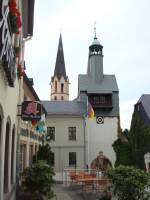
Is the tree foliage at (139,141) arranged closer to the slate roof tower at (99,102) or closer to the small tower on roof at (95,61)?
the slate roof tower at (99,102)

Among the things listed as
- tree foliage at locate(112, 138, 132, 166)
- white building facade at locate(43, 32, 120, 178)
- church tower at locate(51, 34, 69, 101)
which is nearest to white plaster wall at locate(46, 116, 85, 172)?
white building facade at locate(43, 32, 120, 178)

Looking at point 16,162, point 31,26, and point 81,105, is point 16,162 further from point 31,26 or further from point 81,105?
point 81,105

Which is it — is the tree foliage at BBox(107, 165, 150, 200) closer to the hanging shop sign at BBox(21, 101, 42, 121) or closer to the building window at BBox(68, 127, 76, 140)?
the hanging shop sign at BBox(21, 101, 42, 121)

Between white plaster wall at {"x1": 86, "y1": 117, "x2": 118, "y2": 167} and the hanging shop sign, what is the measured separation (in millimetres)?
29413

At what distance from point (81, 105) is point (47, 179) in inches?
1268

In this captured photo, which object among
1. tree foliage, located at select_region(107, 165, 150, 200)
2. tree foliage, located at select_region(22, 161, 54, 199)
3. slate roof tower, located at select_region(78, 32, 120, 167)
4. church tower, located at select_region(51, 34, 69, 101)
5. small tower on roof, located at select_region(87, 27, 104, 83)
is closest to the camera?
tree foliage, located at select_region(107, 165, 150, 200)

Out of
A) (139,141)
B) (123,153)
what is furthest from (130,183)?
(123,153)

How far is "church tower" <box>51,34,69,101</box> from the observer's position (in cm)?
7806

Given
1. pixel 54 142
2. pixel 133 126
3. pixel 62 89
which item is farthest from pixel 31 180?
pixel 62 89

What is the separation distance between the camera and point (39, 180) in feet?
39.1

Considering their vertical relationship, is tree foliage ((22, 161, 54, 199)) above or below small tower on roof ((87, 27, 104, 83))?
below

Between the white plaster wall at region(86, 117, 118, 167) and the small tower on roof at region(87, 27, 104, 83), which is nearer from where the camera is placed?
the white plaster wall at region(86, 117, 118, 167)

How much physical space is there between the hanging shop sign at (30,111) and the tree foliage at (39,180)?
1.66 metres

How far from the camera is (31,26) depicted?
1661 centimetres
